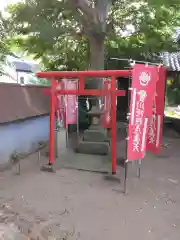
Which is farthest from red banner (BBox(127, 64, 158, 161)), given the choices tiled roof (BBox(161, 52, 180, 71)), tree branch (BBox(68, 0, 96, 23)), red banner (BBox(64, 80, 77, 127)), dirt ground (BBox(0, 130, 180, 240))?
tiled roof (BBox(161, 52, 180, 71))

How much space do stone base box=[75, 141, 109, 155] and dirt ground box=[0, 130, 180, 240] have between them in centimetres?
130

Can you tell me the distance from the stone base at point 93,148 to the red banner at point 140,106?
108 inches

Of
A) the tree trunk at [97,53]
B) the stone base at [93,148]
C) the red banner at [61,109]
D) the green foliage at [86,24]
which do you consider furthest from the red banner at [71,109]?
the green foliage at [86,24]

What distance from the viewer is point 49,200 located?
5.72 meters

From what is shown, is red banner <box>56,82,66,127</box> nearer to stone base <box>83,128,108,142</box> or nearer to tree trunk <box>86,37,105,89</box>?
stone base <box>83,128,108,142</box>

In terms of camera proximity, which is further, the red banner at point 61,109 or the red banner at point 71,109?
the red banner at point 71,109

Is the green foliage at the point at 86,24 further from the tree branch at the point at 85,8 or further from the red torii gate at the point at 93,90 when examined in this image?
the red torii gate at the point at 93,90

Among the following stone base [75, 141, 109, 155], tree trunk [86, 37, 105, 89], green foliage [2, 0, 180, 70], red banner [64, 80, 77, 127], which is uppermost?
green foliage [2, 0, 180, 70]

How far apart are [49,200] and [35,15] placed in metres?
6.10

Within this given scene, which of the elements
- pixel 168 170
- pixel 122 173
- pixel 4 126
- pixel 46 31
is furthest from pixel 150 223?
pixel 46 31

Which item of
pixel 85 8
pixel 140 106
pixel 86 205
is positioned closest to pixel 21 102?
pixel 85 8

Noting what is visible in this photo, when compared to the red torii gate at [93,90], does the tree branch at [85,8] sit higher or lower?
higher

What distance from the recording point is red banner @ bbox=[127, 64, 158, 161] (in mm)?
6121

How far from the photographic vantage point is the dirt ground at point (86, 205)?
4.45 m
